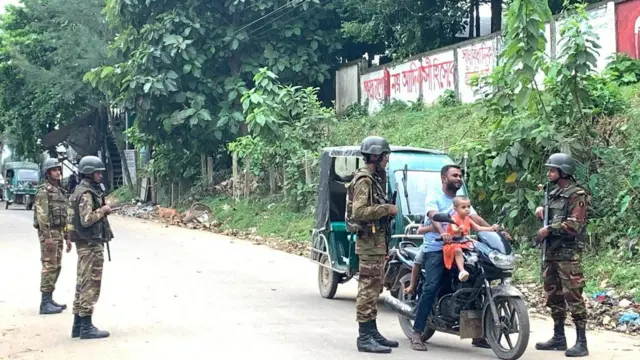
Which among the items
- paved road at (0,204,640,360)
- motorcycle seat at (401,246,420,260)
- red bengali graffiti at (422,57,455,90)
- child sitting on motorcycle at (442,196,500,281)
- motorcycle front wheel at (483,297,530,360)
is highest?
red bengali graffiti at (422,57,455,90)

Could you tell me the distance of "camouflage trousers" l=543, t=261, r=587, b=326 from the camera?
7.04 meters

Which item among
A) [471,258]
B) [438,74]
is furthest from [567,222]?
[438,74]

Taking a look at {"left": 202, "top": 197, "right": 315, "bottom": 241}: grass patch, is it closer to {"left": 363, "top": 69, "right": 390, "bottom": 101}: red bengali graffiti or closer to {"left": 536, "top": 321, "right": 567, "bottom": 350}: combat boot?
{"left": 363, "top": 69, "right": 390, "bottom": 101}: red bengali graffiti

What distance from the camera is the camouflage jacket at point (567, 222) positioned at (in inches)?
277

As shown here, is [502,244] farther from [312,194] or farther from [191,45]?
[191,45]

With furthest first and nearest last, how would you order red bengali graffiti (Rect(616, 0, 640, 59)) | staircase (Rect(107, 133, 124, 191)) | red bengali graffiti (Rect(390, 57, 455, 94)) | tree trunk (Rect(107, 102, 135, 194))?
staircase (Rect(107, 133, 124, 191))
tree trunk (Rect(107, 102, 135, 194))
red bengali graffiti (Rect(390, 57, 455, 94))
red bengali graffiti (Rect(616, 0, 640, 59))

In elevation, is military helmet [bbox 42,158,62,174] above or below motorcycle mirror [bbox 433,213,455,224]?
above

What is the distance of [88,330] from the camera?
7875 mm

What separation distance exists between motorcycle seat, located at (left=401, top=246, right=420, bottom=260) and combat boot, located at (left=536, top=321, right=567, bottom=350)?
4.59ft

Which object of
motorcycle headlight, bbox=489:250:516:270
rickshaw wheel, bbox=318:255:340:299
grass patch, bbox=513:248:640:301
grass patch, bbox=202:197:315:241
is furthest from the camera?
grass patch, bbox=202:197:315:241

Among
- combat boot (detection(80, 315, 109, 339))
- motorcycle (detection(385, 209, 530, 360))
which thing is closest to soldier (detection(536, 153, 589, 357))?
motorcycle (detection(385, 209, 530, 360))

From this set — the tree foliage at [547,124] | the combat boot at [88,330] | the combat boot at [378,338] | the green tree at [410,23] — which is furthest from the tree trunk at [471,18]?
the combat boot at [88,330]

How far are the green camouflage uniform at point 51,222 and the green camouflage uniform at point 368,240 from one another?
4241mm

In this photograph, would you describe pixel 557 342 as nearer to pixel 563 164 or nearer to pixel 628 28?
pixel 563 164
